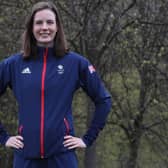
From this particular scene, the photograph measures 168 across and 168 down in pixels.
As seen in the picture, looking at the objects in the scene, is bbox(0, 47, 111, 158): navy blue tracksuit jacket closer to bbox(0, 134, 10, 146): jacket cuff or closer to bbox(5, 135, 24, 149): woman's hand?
bbox(5, 135, 24, 149): woman's hand

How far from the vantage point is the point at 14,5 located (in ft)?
34.0

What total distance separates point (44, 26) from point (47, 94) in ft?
1.53

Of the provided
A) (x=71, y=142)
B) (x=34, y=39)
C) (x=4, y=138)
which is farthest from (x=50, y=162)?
(x=34, y=39)

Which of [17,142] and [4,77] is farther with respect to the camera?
[4,77]

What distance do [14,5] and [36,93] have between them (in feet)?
23.7

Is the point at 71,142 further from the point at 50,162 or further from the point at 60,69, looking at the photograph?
the point at 60,69

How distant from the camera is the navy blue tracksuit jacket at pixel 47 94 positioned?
11.2 feet

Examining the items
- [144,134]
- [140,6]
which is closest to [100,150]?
[144,134]

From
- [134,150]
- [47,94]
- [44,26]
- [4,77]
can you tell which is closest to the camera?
[47,94]

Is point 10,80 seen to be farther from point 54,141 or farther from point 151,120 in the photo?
point 151,120

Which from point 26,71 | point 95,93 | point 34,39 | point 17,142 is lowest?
point 17,142

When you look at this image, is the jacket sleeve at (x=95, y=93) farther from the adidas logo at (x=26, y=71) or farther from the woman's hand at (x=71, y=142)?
the adidas logo at (x=26, y=71)

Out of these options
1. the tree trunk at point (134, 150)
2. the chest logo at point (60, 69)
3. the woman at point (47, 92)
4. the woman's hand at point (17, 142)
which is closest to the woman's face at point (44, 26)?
the woman at point (47, 92)

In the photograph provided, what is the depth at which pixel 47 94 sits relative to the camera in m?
3.42
